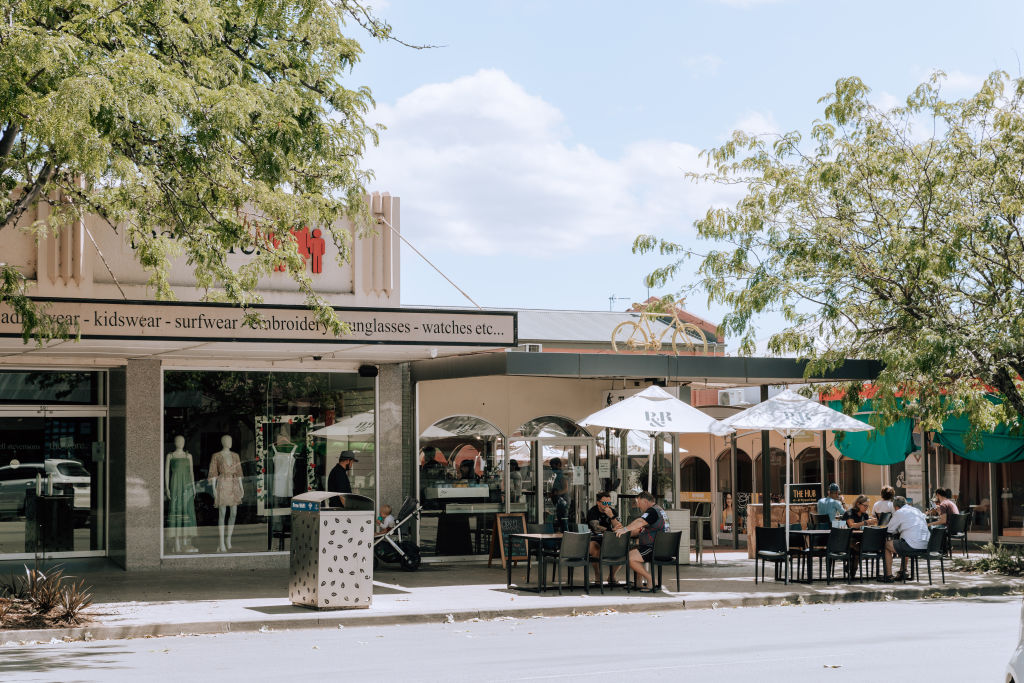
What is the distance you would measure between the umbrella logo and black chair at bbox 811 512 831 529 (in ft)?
13.5

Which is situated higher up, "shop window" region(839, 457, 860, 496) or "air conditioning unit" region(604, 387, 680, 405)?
"air conditioning unit" region(604, 387, 680, 405)

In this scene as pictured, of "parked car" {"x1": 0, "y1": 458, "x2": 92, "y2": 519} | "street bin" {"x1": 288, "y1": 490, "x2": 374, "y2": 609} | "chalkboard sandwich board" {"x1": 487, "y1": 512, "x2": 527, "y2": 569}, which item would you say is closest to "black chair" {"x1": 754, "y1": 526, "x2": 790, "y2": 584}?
"chalkboard sandwich board" {"x1": 487, "y1": 512, "x2": 527, "y2": 569}

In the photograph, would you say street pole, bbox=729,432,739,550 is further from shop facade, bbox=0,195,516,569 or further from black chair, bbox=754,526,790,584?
shop facade, bbox=0,195,516,569

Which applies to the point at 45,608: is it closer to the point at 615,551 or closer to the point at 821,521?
the point at 615,551

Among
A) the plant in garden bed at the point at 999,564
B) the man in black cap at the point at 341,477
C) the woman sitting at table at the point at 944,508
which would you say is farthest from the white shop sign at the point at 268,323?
the woman sitting at table at the point at 944,508

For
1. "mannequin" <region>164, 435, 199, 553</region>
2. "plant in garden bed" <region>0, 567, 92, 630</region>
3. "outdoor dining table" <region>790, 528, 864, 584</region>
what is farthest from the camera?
"mannequin" <region>164, 435, 199, 553</region>

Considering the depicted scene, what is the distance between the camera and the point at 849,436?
84.9ft

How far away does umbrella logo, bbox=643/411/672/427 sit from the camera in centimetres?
1766

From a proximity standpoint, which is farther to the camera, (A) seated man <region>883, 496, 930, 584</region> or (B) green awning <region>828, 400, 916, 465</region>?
(B) green awning <region>828, 400, 916, 465</region>

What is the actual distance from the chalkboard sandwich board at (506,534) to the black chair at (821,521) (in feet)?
17.0

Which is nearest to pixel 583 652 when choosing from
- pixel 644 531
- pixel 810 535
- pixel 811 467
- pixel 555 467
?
pixel 644 531

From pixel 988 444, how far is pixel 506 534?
11.2m

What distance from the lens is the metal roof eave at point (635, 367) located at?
17484 millimetres

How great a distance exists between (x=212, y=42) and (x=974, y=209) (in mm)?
12327
